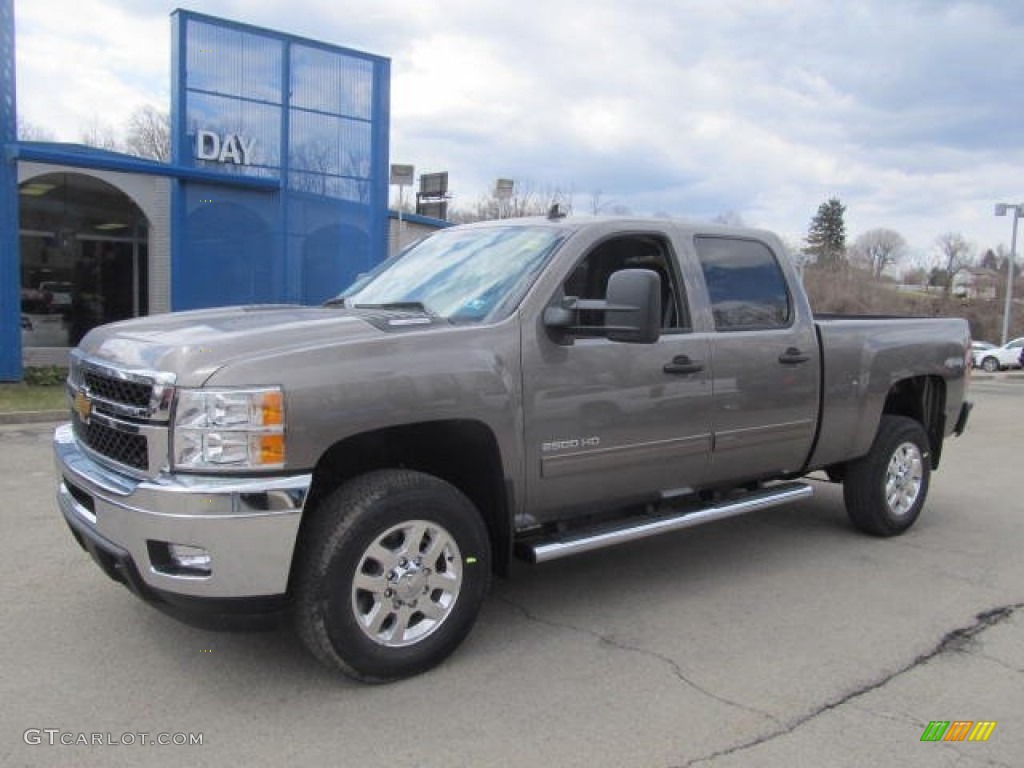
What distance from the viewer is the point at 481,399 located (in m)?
3.76

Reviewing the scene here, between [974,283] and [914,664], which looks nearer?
[914,664]

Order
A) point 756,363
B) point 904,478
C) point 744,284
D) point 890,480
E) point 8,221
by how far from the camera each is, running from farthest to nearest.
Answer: point 8,221 < point 904,478 < point 890,480 < point 744,284 < point 756,363

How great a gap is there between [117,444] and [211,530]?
0.68 m

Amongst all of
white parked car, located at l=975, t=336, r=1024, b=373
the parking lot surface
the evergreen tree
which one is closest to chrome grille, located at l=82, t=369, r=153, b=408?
the parking lot surface

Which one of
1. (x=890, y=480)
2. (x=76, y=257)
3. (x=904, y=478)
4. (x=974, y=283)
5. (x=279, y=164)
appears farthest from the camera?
(x=974, y=283)

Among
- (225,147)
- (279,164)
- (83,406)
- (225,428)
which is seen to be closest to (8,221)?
(225,147)

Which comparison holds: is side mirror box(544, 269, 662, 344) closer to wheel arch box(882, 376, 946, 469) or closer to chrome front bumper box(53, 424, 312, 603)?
chrome front bumper box(53, 424, 312, 603)

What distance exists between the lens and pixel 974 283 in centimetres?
8400

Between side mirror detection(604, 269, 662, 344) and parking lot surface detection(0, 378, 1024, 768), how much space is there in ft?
4.79

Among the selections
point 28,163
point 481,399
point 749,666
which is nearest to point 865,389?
point 749,666

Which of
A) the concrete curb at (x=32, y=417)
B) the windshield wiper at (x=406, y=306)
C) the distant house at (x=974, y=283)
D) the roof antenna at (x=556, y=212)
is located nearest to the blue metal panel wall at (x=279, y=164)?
the concrete curb at (x=32, y=417)

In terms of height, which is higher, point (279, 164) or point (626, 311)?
point (279, 164)

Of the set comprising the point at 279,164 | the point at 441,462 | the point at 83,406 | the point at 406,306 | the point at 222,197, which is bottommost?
the point at 441,462
